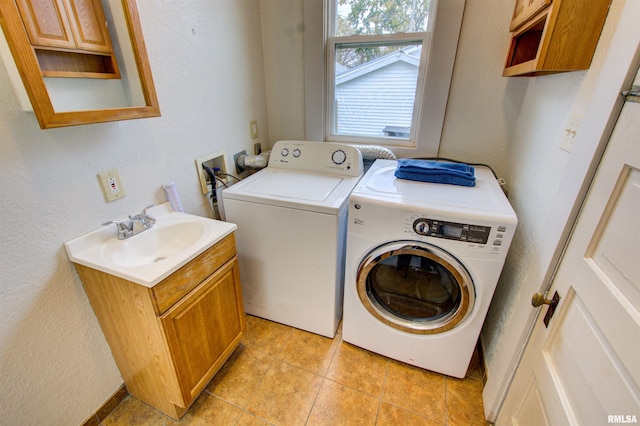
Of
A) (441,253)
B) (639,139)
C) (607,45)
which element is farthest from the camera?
(441,253)

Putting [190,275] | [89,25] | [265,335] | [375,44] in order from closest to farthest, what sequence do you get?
1. [89,25]
2. [190,275]
3. [265,335]
4. [375,44]

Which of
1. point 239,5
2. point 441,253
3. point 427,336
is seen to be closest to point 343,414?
point 427,336

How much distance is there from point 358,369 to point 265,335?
23.5 inches

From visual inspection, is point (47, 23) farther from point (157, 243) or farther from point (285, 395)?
point (285, 395)

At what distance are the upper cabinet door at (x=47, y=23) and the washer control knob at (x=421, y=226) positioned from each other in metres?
1.39

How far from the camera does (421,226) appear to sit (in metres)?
1.15

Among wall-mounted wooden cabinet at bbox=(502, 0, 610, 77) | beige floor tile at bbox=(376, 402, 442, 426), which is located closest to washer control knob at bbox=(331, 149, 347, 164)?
wall-mounted wooden cabinet at bbox=(502, 0, 610, 77)

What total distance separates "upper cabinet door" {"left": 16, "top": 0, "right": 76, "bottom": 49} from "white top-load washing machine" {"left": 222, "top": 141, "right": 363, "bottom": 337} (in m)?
0.83

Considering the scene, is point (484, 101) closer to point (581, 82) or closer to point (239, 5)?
point (581, 82)

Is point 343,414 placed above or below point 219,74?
below

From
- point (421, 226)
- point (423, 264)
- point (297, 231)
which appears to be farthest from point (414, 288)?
point (297, 231)

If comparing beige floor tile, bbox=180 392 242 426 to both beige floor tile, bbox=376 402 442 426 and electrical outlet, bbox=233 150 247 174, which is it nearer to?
beige floor tile, bbox=376 402 442 426

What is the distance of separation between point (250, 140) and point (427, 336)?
167cm

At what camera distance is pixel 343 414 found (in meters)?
1.30
